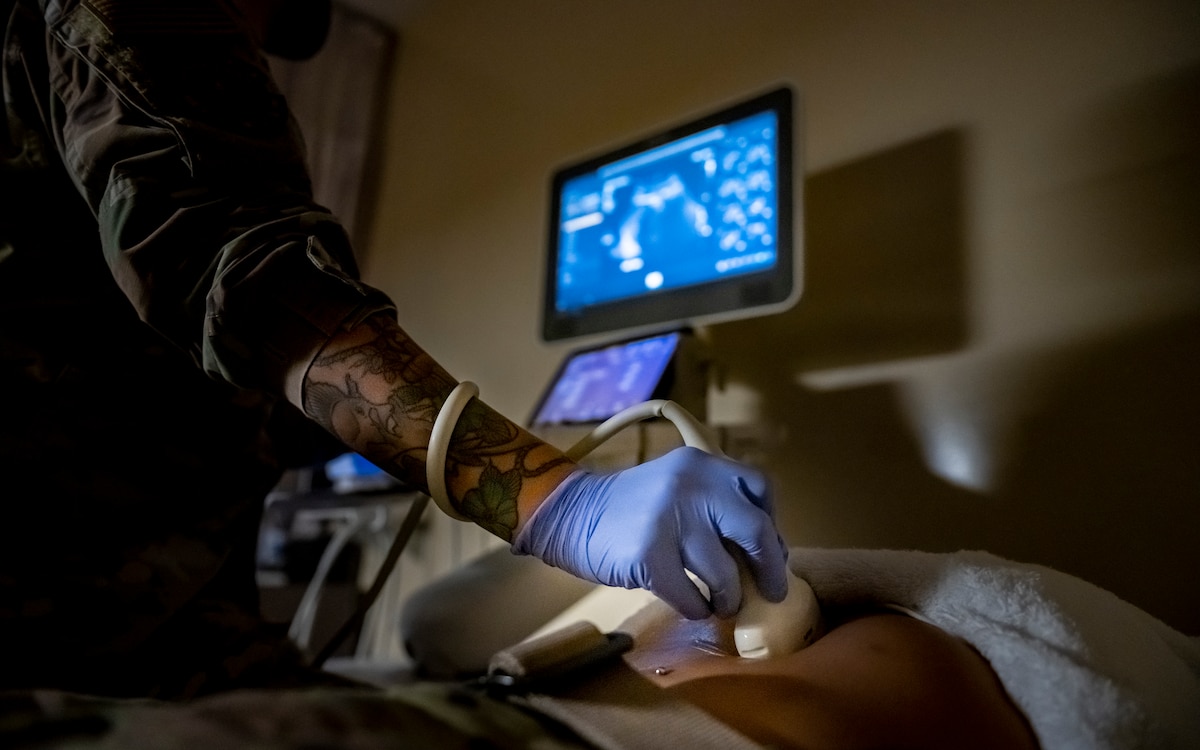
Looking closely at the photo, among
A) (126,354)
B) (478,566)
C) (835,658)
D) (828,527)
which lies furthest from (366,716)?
(828,527)

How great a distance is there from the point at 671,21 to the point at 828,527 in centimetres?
94

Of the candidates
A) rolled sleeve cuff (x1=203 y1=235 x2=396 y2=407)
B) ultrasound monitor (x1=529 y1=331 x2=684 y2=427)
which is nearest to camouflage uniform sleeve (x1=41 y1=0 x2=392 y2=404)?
rolled sleeve cuff (x1=203 y1=235 x2=396 y2=407)

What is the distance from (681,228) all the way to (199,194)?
2.18ft

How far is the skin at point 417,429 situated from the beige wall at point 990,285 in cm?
56

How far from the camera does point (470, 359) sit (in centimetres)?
160

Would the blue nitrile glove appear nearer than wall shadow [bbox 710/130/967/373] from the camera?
Yes

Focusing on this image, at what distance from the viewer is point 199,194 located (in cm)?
54

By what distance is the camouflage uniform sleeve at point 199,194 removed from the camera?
0.51 m

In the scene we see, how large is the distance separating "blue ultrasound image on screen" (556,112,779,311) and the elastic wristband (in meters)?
0.56

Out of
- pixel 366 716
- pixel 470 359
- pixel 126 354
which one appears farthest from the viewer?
pixel 470 359

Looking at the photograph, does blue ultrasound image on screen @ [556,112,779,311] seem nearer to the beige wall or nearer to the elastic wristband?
the beige wall

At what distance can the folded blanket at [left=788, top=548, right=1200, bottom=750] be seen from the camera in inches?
15.6

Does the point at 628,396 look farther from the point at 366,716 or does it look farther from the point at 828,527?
the point at 366,716

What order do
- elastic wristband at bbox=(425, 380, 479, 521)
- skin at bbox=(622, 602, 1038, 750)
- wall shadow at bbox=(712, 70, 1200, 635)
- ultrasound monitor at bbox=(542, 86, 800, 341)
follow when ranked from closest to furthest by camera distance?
skin at bbox=(622, 602, 1038, 750) < elastic wristband at bbox=(425, 380, 479, 521) < wall shadow at bbox=(712, 70, 1200, 635) < ultrasound monitor at bbox=(542, 86, 800, 341)
